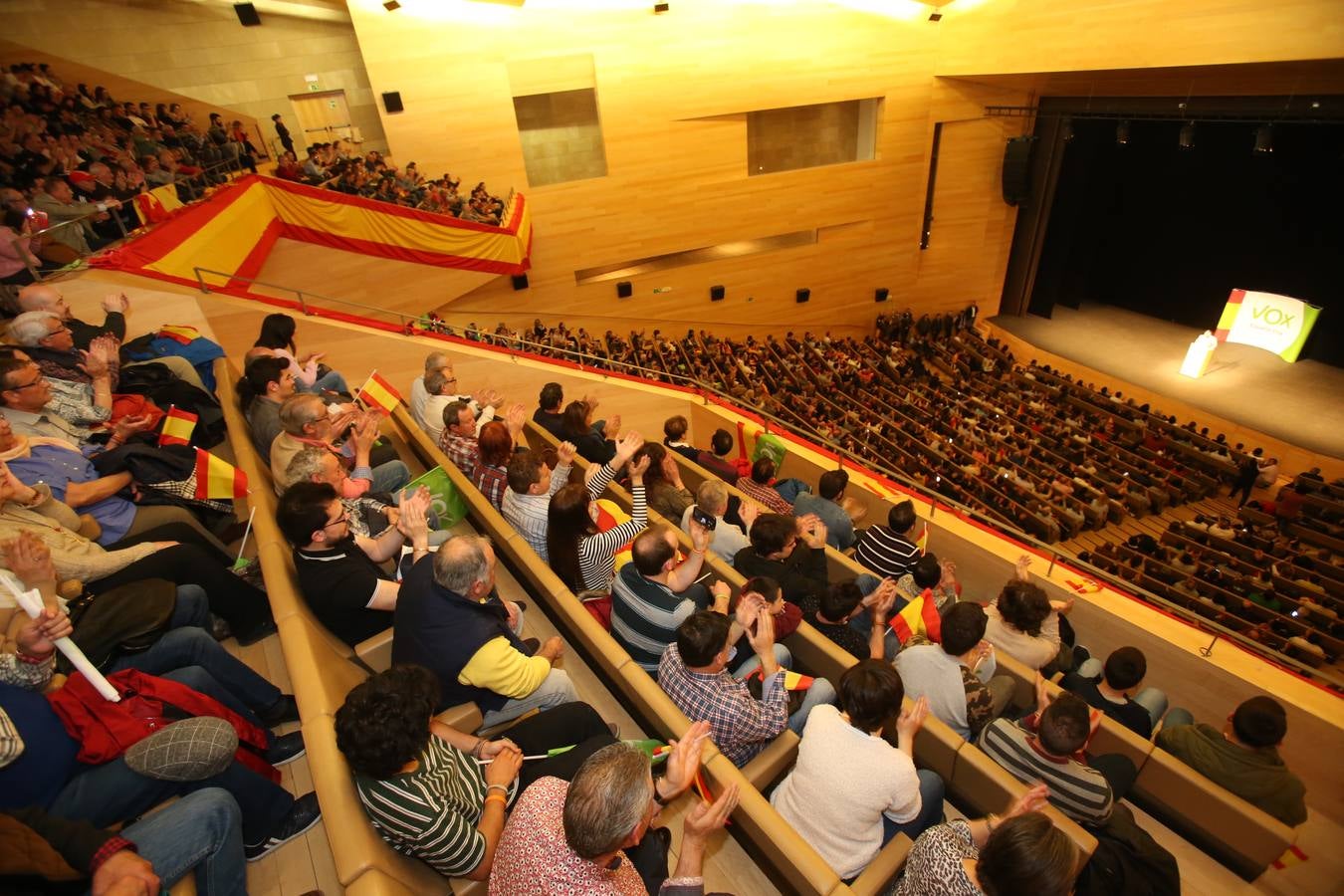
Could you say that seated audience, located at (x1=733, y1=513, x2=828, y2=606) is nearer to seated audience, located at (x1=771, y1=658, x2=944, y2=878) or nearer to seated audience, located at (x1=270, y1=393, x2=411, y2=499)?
seated audience, located at (x1=771, y1=658, x2=944, y2=878)

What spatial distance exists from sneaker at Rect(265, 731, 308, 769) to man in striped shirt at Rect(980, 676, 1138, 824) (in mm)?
2549

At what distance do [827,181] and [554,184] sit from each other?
18.2 ft

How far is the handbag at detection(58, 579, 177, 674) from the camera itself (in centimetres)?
209

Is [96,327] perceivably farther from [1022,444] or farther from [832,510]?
[1022,444]

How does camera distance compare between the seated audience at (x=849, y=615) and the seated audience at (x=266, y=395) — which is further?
the seated audience at (x=266, y=395)

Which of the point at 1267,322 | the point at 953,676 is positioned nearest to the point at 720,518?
the point at 953,676

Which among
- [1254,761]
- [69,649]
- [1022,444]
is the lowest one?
[1022,444]

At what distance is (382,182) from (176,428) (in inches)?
259

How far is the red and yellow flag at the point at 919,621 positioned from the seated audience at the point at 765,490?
1.33 m

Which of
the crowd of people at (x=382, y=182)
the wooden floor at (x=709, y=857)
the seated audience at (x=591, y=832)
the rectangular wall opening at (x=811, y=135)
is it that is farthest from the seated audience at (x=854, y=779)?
the rectangular wall opening at (x=811, y=135)

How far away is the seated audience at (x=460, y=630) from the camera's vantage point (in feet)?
6.74

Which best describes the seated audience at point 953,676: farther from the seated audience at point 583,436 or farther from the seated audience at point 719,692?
the seated audience at point 583,436

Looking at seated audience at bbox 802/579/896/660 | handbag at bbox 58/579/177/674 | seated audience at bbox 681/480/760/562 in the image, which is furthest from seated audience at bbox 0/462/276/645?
seated audience at bbox 802/579/896/660

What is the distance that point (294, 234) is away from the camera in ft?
25.8
